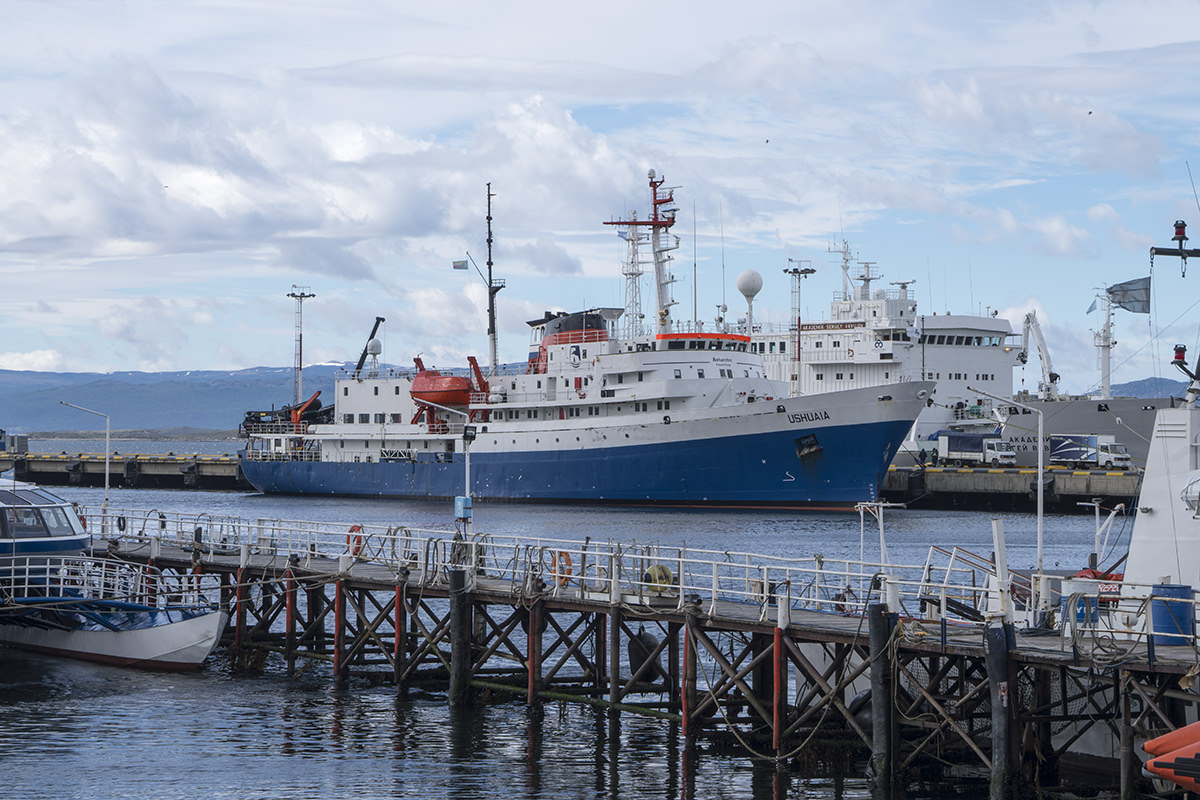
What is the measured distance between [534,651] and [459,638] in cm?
179

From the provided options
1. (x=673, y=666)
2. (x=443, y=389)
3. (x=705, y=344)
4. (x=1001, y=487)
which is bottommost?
(x=673, y=666)

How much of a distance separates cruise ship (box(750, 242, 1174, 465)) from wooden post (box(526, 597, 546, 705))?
68.1 metres

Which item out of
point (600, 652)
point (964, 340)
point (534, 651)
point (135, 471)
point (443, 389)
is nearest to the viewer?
point (534, 651)

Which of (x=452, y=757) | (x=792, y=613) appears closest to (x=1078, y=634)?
(x=792, y=613)

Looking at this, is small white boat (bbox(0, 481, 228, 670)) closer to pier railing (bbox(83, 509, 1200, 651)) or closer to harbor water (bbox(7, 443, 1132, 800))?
harbor water (bbox(7, 443, 1132, 800))

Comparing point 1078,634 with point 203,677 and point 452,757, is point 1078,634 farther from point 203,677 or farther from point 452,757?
point 203,677

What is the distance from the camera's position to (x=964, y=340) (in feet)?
332

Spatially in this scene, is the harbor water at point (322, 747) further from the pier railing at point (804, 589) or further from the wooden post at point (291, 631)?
the pier railing at point (804, 589)

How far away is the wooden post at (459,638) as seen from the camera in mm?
26266

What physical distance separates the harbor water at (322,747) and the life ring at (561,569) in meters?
2.54

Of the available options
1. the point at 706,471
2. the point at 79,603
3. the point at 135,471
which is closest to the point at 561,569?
the point at 79,603

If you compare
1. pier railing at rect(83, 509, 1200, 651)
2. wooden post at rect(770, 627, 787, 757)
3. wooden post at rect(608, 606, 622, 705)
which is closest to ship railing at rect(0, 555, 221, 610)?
pier railing at rect(83, 509, 1200, 651)

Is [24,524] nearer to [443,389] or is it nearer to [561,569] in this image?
[561,569]

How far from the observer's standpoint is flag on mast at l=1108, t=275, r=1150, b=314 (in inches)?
820
